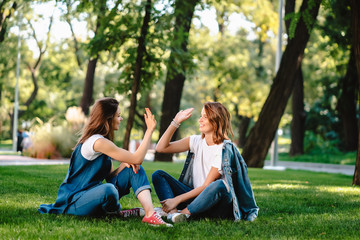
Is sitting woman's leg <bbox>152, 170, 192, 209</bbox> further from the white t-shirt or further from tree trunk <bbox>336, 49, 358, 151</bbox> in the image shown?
tree trunk <bbox>336, 49, 358, 151</bbox>

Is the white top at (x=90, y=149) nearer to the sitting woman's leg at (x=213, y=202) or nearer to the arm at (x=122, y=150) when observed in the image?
the arm at (x=122, y=150)

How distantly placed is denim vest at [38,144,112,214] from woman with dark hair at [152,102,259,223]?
0.73 m

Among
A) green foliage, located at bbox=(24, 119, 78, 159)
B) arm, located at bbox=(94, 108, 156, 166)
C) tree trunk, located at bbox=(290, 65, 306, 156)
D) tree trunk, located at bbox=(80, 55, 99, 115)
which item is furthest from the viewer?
tree trunk, located at bbox=(290, 65, 306, 156)

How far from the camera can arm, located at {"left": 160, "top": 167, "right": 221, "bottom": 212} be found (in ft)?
17.0

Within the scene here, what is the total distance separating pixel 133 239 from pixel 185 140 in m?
1.67

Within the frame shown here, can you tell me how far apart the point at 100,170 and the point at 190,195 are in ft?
3.28

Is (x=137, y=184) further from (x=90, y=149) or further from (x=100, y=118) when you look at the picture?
(x=100, y=118)

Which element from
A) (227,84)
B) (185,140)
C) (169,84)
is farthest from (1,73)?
(185,140)

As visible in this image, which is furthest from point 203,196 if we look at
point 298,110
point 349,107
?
point 298,110

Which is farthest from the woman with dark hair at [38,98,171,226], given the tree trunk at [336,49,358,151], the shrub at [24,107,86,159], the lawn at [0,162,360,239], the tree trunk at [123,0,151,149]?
the tree trunk at [336,49,358,151]

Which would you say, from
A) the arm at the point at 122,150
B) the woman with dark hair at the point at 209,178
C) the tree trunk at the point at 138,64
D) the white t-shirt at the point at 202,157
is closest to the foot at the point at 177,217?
the woman with dark hair at the point at 209,178

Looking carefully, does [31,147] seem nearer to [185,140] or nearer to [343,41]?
[343,41]

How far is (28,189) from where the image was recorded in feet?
25.2

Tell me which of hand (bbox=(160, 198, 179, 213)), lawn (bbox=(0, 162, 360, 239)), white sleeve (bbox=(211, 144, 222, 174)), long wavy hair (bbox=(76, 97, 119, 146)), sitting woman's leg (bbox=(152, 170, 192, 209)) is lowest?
lawn (bbox=(0, 162, 360, 239))
